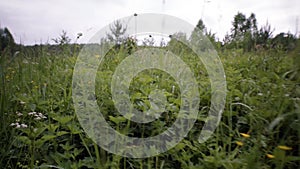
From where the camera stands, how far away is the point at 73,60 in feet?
9.30

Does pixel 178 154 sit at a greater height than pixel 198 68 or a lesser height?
lesser

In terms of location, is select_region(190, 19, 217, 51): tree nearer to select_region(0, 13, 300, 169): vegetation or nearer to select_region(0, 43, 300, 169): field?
select_region(0, 13, 300, 169): vegetation

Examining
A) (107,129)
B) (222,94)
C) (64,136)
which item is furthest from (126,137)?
(222,94)

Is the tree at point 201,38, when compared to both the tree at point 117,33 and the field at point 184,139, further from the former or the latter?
the field at point 184,139

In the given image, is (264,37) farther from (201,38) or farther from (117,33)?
(117,33)

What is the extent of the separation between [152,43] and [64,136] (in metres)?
2.03

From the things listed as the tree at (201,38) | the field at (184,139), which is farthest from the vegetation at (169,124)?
the tree at (201,38)

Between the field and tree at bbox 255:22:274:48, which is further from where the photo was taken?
tree at bbox 255:22:274:48

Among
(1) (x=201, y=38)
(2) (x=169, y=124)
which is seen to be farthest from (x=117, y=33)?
(2) (x=169, y=124)

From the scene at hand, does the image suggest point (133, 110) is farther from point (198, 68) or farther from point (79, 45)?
point (79, 45)

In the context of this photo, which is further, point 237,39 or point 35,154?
point 237,39

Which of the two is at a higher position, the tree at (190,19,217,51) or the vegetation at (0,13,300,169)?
the tree at (190,19,217,51)

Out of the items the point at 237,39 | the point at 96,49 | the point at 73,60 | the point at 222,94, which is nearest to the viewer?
the point at 222,94

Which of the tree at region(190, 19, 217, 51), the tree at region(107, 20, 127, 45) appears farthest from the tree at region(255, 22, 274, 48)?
the tree at region(107, 20, 127, 45)
